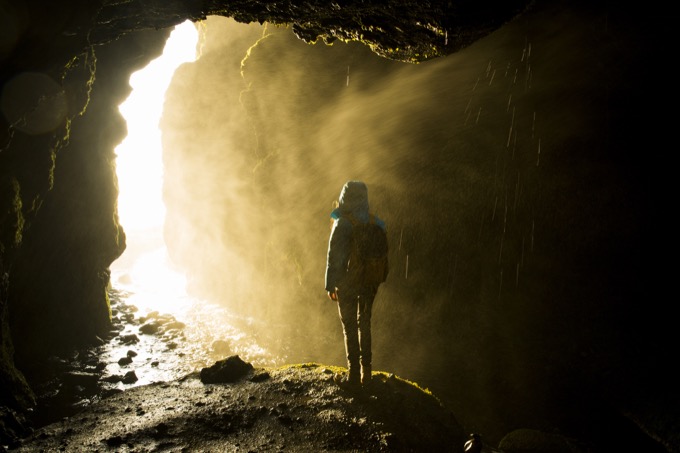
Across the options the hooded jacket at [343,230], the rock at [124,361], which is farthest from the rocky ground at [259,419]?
the rock at [124,361]

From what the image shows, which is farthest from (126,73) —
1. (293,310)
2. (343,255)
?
(343,255)

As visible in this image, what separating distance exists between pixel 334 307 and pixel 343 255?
8.73m

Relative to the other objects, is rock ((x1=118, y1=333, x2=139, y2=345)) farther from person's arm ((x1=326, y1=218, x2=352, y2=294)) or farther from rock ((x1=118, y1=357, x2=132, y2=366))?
person's arm ((x1=326, y1=218, x2=352, y2=294))

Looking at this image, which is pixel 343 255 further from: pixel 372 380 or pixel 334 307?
pixel 334 307

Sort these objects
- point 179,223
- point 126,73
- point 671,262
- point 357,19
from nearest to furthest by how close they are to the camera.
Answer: point 357,19
point 671,262
point 126,73
point 179,223

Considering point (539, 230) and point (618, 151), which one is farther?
point (539, 230)

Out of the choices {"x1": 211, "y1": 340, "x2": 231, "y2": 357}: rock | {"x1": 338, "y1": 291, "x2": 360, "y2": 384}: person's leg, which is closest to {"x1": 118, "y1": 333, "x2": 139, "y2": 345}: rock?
{"x1": 211, "y1": 340, "x2": 231, "y2": 357}: rock

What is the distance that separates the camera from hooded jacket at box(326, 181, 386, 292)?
11.5ft

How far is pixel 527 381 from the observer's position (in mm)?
8469

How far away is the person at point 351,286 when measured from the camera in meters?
3.51

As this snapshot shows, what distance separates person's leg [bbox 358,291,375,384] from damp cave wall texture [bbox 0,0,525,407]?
296 cm

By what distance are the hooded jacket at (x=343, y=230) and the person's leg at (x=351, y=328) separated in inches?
7.7

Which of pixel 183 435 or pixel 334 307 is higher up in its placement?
pixel 183 435

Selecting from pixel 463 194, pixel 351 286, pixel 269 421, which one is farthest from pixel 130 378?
pixel 463 194
